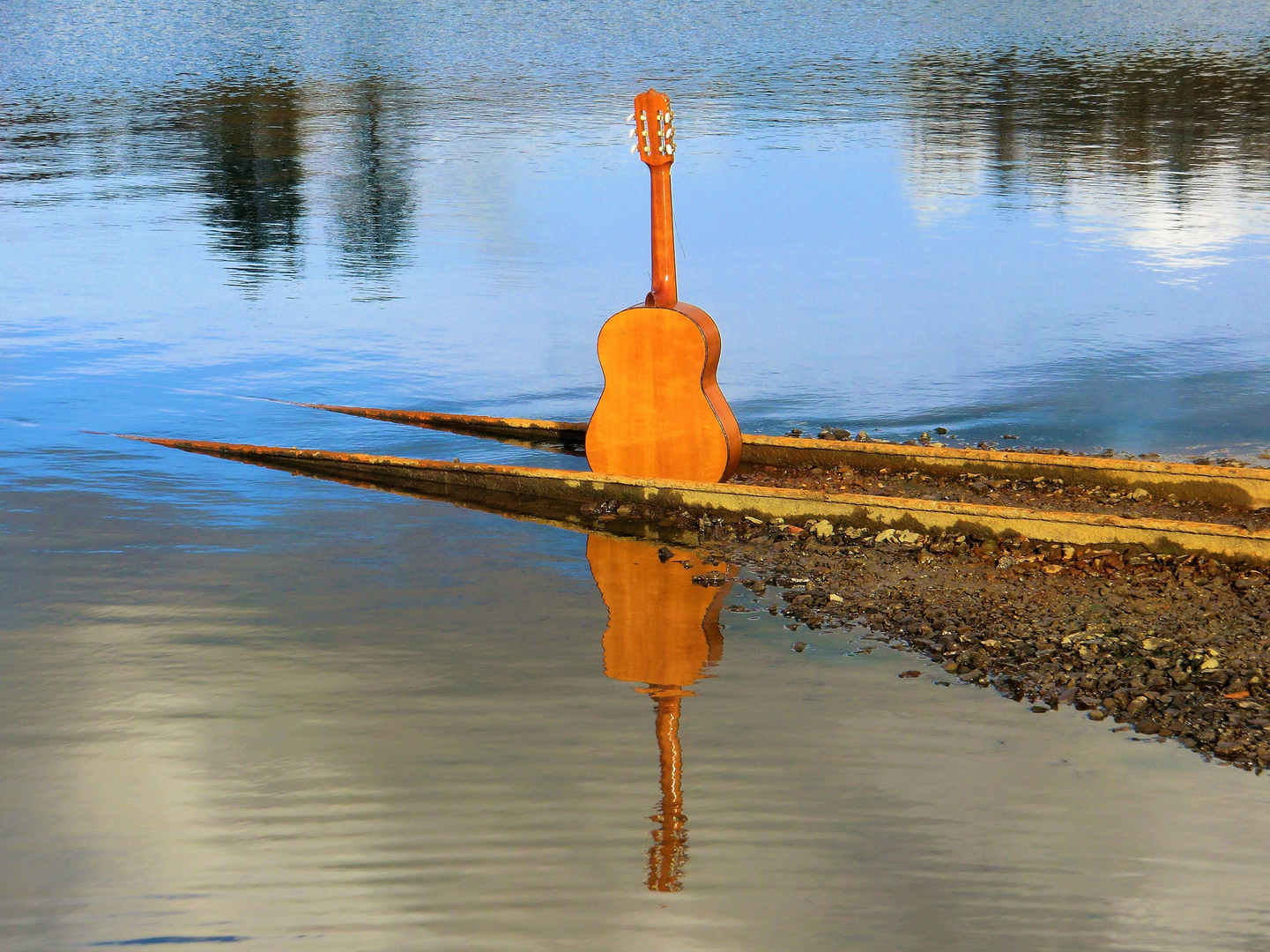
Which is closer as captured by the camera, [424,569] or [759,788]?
[759,788]

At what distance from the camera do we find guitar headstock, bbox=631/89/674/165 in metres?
6.27

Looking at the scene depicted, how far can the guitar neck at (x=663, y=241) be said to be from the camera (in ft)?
20.7

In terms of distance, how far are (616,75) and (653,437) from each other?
20278mm

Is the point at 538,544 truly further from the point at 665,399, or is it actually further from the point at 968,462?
the point at 968,462

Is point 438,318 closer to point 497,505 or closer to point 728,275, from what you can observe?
point 728,275

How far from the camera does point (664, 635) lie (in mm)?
4992

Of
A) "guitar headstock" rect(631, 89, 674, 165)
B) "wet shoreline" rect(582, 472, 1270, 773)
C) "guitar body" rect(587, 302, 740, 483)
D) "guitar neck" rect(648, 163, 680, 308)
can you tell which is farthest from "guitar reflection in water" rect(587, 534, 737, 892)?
"guitar headstock" rect(631, 89, 674, 165)

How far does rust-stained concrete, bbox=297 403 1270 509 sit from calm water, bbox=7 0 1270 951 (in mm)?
295

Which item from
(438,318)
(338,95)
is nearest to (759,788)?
(438,318)

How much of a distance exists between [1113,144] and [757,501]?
12.6 metres

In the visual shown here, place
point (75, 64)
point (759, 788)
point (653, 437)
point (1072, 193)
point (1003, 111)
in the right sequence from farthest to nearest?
point (75, 64)
point (1003, 111)
point (1072, 193)
point (653, 437)
point (759, 788)

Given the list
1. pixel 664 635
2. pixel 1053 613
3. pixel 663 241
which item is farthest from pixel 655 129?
pixel 1053 613

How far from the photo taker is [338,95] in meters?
24.0

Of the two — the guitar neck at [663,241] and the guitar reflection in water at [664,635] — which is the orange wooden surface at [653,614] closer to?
the guitar reflection in water at [664,635]
